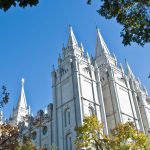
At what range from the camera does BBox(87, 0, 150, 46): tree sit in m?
12.4

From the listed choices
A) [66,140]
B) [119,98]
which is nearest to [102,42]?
[119,98]

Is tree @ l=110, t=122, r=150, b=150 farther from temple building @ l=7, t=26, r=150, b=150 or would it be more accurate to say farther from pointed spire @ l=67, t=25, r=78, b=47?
pointed spire @ l=67, t=25, r=78, b=47

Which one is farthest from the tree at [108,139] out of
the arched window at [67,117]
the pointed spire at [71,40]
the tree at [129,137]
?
the pointed spire at [71,40]

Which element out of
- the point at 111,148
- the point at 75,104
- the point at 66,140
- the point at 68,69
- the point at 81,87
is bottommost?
the point at 111,148

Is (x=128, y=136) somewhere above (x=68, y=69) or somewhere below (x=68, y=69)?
below

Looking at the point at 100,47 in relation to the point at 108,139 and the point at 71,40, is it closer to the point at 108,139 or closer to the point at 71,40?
the point at 71,40

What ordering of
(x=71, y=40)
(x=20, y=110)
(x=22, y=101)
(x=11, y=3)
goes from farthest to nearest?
(x=22, y=101) → (x=20, y=110) → (x=71, y=40) → (x=11, y=3)

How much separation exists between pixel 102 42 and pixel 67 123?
23469 millimetres

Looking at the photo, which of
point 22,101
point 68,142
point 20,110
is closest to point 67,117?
point 68,142

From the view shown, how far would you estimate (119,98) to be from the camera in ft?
160

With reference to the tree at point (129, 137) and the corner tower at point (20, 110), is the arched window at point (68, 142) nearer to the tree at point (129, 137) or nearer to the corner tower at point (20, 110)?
the tree at point (129, 137)

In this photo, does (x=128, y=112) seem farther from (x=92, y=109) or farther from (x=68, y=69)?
(x=68, y=69)

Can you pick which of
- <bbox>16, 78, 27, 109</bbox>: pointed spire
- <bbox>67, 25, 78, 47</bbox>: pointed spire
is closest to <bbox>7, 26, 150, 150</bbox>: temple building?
<bbox>67, 25, 78, 47</bbox>: pointed spire

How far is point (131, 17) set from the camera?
41.5 ft
